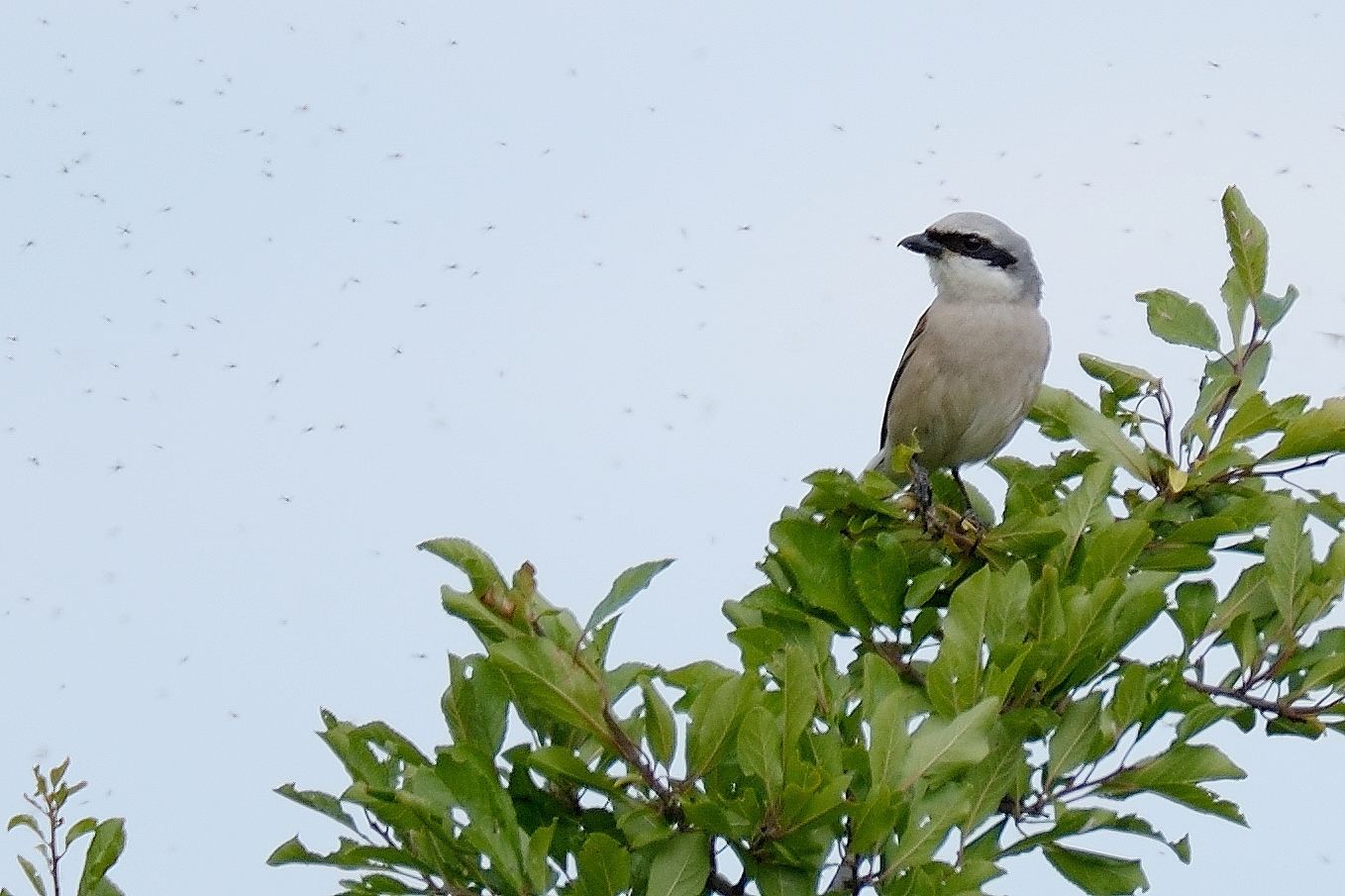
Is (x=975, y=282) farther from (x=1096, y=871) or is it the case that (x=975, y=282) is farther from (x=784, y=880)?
(x=784, y=880)

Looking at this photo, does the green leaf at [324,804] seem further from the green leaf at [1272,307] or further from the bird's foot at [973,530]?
the green leaf at [1272,307]

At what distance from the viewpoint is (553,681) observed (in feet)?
9.48

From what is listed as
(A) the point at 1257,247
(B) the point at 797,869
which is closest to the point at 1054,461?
(A) the point at 1257,247

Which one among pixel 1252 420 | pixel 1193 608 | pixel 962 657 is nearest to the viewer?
pixel 962 657

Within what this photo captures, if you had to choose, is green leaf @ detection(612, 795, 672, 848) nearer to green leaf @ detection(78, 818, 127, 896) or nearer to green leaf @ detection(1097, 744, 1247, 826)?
green leaf @ detection(1097, 744, 1247, 826)

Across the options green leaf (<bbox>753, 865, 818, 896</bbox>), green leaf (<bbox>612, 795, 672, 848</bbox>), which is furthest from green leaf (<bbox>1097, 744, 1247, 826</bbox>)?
green leaf (<bbox>612, 795, 672, 848</bbox>)

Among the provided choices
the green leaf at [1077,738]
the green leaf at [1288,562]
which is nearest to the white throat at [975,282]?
the green leaf at [1288,562]

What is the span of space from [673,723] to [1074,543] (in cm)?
112

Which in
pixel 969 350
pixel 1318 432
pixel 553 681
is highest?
pixel 553 681

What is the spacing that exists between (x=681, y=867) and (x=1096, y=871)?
3.21 feet

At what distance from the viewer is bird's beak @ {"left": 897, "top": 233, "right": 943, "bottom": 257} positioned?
668 centimetres

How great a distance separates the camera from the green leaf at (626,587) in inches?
118

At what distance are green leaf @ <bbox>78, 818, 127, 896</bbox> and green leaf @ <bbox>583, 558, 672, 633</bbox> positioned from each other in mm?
1203

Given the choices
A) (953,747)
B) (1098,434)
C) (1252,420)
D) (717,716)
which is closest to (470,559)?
(717,716)
